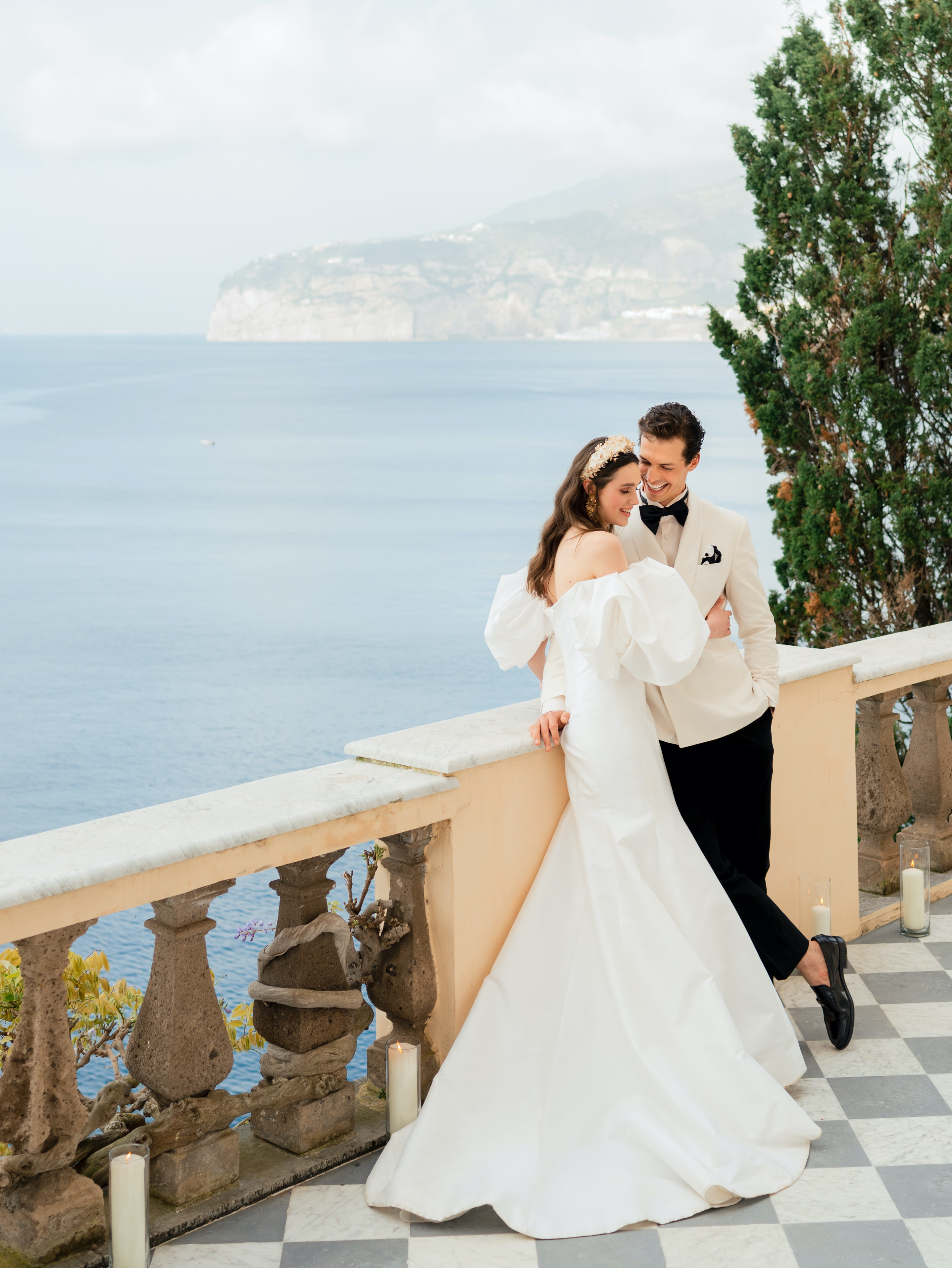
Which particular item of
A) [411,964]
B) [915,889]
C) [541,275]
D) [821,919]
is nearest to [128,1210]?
[411,964]

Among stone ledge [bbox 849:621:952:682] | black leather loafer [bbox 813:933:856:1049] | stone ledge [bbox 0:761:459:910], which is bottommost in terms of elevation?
black leather loafer [bbox 813:933:856:1049]

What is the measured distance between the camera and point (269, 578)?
45.0 metres

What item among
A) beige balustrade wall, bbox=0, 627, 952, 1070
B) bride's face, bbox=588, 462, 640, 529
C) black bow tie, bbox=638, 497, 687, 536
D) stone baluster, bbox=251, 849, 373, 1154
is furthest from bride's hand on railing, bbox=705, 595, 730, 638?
stone baluster, bbox=251, 849, 373, 1154

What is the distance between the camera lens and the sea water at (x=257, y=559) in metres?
31.6

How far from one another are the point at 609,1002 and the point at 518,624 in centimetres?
77

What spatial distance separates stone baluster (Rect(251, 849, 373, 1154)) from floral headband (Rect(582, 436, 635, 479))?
2.92 feet

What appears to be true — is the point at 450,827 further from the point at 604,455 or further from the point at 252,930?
the point at 252,930

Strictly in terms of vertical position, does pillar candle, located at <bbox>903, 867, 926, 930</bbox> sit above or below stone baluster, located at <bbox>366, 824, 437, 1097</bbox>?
below

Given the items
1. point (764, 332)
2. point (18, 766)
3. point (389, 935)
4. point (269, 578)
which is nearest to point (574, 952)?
point (389, 935)

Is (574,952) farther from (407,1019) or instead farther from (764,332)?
(764,332)

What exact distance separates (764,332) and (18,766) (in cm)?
2778

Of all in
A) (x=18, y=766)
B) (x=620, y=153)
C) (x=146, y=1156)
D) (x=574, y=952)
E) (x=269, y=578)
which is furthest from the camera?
(x=620, y=153)

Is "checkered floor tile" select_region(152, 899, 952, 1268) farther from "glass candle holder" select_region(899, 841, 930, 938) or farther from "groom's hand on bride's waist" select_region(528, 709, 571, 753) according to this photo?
"glass candle holder" select_region(899, 841, 930, 938)

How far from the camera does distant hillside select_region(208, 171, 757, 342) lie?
69875mm
